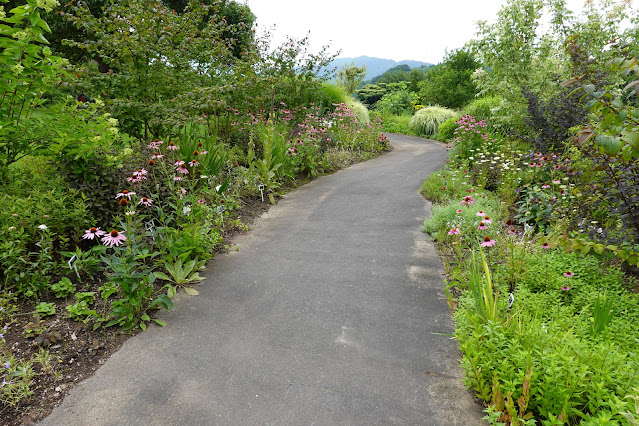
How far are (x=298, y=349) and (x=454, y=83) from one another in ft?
57.9

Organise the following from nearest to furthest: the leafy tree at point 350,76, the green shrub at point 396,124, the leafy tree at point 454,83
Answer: the green shrub at point 396,124, the leafy tree at point 350,76, the leafy tree at point 454,83

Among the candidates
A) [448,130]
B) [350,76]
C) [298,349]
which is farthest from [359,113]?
[298,349]

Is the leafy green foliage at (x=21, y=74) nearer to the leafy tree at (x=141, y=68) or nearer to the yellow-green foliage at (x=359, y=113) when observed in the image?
the leafy tree at (x=141, y=68)

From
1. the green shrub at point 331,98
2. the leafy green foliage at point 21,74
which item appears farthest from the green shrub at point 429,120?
the leafy green foliage at point 21,74

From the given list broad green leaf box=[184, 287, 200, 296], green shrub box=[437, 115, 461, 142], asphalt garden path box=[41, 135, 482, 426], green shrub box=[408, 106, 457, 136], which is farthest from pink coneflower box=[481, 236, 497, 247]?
green shrub box=[408, 106, 457, 136]

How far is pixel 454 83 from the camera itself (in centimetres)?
1750

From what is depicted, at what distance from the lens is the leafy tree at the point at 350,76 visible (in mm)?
16583

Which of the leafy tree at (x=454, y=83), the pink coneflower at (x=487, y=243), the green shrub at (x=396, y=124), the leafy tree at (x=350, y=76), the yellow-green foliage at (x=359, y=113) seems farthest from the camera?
the leafy tree at (x=454, y=83)

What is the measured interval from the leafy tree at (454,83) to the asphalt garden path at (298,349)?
48.5 ft

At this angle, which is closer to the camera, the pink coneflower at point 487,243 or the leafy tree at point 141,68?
the pink coneflower at point 487,243

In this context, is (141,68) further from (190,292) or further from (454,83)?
(454,83)

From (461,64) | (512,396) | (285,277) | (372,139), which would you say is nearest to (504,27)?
(372,139)

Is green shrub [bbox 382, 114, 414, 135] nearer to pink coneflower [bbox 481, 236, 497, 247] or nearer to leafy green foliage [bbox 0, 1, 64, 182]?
pink coneflower [bbox 481, 236, 497, 247]

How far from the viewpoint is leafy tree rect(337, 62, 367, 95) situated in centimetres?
1658
